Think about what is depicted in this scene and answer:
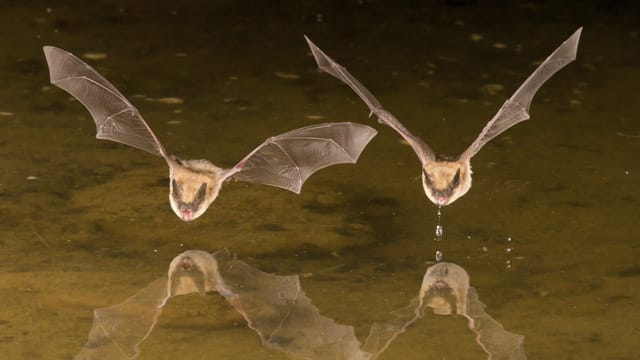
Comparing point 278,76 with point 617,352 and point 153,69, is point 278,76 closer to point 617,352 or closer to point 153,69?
point 153,69

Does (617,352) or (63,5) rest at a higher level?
(63,5)

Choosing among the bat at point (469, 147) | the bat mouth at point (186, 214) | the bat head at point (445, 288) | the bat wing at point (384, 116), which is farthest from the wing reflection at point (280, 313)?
the bat wing at point (384, 116)

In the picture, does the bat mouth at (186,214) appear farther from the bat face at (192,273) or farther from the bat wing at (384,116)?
the bat wing at (384,116)

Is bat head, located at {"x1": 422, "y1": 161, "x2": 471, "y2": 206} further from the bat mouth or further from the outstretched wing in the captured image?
the bat mouth

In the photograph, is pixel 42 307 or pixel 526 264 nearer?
pixel 42 307

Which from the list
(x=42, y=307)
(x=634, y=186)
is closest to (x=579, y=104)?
(x=634, y=186)

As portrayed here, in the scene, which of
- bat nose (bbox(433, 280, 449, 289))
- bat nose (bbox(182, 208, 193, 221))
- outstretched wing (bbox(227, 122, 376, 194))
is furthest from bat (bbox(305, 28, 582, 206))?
bat nose (bbox(182, 208, 193, 221))
